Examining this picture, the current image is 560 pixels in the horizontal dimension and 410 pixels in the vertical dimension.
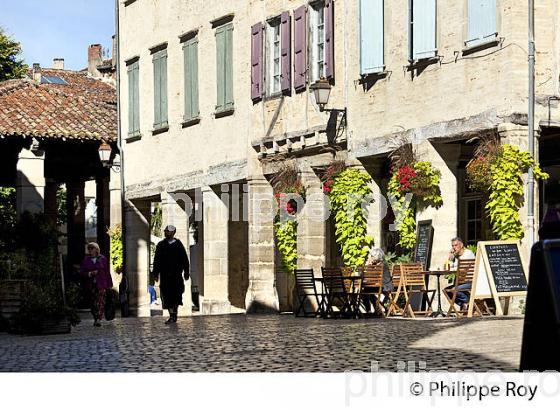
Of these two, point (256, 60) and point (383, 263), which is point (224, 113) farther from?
point (383, 263)

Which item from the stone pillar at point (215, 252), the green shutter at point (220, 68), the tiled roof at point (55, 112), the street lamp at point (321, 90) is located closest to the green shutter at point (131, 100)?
the tiled roof at point (55, 112)

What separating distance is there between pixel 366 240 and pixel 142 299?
1113cm

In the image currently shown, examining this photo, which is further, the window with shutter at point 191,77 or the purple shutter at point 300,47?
the window with shutter at point 191,77

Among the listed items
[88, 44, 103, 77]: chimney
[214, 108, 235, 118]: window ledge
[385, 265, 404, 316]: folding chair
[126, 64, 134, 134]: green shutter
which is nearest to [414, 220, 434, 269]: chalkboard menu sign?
[385, 265, 404, 316]: folding chair

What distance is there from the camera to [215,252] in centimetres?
2967

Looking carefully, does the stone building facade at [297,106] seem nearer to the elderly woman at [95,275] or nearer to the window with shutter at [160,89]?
the window with shutter at [160,89]

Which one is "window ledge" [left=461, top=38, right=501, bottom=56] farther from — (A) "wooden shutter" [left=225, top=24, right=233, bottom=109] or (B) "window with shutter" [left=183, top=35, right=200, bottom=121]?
(B) "window with shutter" [left=183, top=35, right=200, bottom=121]

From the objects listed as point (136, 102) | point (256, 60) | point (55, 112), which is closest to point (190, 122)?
point (256, 60)

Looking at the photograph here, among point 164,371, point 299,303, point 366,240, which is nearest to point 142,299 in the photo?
point 299,303

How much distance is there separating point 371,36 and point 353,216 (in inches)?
117

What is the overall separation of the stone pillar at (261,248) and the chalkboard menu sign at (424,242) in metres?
5.88

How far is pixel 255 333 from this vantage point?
1795cm

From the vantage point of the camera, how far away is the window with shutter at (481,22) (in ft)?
65.0

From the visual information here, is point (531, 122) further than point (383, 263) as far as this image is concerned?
No
